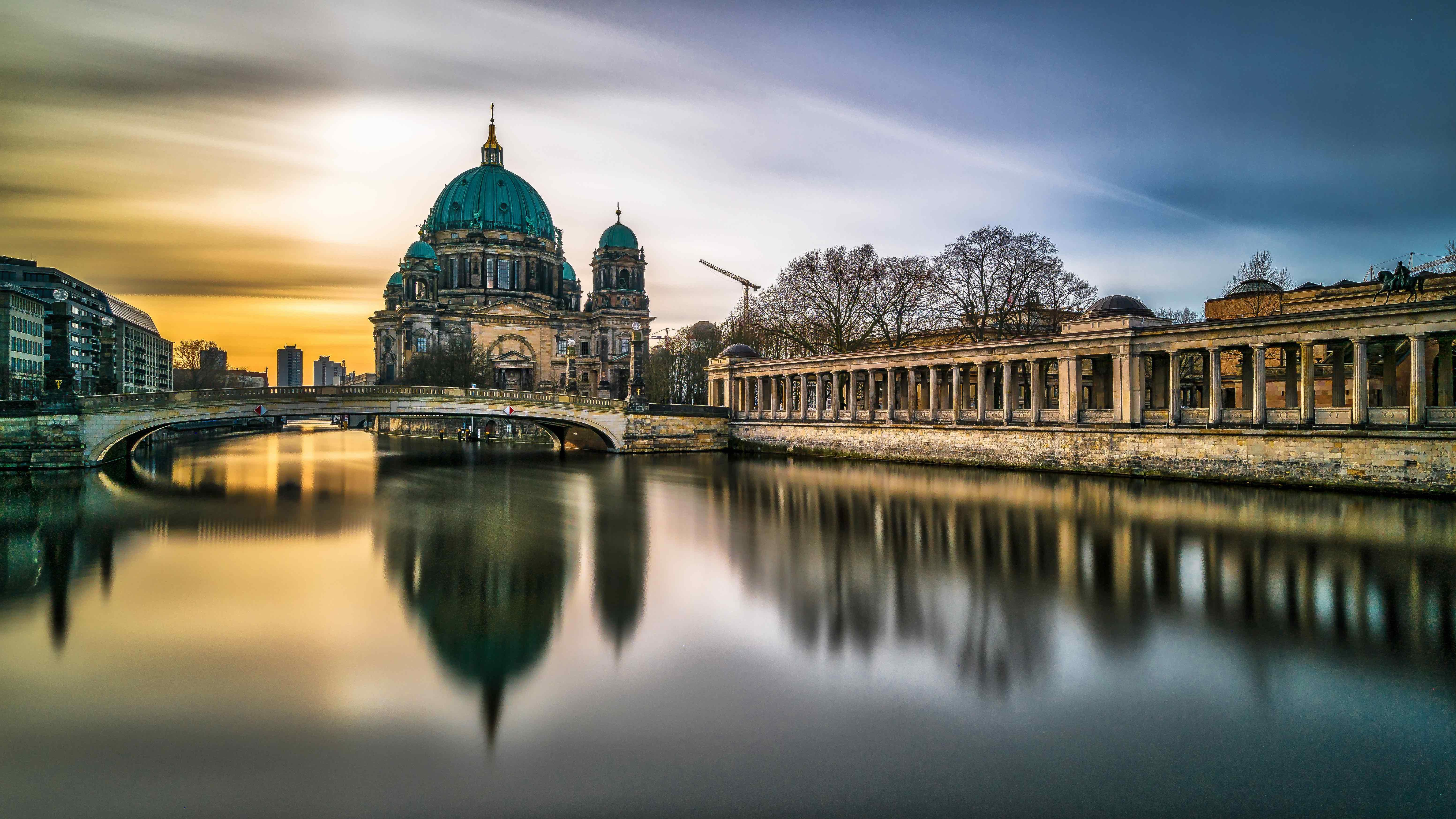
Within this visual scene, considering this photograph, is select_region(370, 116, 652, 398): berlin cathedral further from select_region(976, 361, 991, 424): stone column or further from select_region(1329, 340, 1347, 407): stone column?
select_region(1329, 340, 1347, 407): stone column

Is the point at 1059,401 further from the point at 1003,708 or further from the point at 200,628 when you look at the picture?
the point at 200,628

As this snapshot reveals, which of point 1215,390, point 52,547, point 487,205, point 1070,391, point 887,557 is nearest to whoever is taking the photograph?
point 887,557

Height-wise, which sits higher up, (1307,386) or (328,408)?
(1307,386)

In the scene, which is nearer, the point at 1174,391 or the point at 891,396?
the point at 1174,391

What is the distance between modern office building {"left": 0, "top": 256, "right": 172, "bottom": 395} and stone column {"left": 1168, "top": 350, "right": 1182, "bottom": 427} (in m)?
51.9

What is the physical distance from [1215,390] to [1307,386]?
9.46 feet

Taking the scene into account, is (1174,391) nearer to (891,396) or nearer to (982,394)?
(982,394)

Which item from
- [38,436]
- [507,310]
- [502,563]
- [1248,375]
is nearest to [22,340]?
[507,310]

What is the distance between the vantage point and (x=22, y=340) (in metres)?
63.2

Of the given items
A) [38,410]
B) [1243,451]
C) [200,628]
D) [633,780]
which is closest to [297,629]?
[200,628]

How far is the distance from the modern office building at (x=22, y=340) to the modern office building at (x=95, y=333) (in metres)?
1.06

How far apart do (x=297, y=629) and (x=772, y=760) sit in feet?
23.0

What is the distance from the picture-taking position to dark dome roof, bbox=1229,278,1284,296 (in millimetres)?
45688

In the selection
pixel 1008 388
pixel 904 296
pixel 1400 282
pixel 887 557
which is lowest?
pixel 887 557
